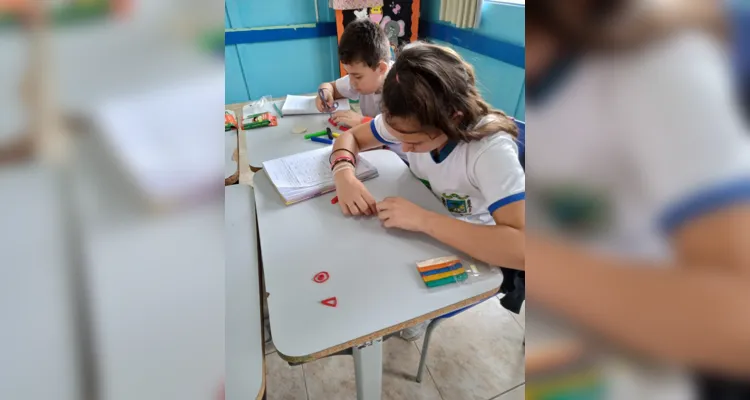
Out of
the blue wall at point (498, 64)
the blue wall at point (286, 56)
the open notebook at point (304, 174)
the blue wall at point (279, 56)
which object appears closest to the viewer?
the open notebook at point (304, 174)

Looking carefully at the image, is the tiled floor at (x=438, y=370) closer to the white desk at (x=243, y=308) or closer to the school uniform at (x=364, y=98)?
the white desk at (x=243, y=308)

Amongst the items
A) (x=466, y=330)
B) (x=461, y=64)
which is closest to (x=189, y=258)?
(x=461, y=64)

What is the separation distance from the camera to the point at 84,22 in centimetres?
12

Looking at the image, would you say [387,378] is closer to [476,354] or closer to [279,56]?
[476,354]

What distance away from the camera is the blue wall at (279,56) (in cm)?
347

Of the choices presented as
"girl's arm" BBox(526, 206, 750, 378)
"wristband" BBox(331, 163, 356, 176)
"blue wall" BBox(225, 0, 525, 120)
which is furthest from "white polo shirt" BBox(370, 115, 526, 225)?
"blue wall" BBox(225, 0, 525, 120)

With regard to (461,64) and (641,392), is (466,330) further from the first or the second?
(641,392)

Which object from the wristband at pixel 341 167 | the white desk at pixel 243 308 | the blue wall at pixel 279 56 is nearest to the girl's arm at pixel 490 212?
the wristband at pixel 341 167

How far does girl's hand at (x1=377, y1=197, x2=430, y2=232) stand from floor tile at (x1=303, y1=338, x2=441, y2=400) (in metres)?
0.86

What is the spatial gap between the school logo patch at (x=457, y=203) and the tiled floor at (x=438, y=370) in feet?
1.80

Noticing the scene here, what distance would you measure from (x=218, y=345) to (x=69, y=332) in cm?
6

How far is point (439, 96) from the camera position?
1.04m

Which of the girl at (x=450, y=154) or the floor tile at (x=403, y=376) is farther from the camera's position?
the floor tile at (x=403, y=376)

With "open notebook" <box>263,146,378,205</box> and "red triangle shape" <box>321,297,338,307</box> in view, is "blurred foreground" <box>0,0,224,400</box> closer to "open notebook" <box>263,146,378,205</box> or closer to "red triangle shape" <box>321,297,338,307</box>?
"red triangle shape" <box>321,297,338,307</box>
